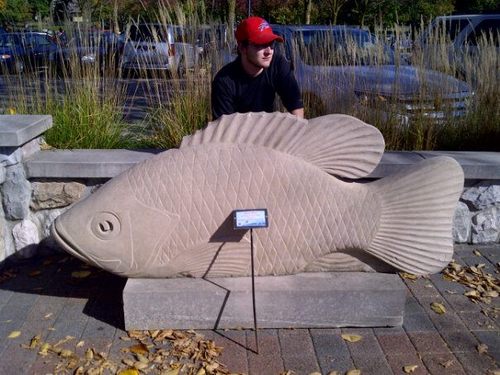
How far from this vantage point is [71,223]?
3012 millimetres

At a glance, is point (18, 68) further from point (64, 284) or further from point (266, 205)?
point (266, 205)

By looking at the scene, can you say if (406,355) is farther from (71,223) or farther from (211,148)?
(71,223)

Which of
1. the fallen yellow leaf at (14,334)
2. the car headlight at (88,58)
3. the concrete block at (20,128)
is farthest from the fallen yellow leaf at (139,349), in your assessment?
the car headlight at (88,58)

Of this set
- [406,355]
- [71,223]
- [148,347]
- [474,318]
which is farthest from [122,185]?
[474,318]

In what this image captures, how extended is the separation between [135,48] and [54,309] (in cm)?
274

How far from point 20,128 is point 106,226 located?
4.43ft

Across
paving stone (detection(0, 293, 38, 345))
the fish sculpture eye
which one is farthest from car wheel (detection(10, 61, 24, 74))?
the fish sculpture eye

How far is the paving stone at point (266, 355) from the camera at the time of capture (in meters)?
2.83

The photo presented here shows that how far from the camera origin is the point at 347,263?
3.25 m

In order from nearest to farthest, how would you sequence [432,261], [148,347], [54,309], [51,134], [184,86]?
[148,347]
[432,261]
[54,309]
[51,134]
[184,86]

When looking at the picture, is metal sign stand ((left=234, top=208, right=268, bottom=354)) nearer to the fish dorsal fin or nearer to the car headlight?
the fish dorsal fin

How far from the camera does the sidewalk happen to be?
9.35 ft

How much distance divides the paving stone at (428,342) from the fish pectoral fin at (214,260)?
98cm

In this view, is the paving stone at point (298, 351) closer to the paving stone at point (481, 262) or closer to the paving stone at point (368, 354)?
the paving stone at point (368, 354)
